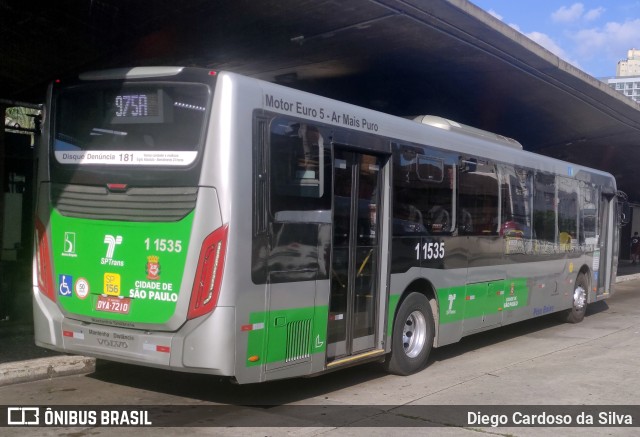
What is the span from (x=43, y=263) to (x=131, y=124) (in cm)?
184

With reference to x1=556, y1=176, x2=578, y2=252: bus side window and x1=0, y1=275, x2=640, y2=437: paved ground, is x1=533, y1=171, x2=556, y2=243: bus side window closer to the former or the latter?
x1=556, y1=176, x2=578, y2=252: bus side window

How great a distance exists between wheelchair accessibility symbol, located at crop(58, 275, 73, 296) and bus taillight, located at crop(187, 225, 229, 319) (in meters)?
1.54

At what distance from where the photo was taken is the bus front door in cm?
774

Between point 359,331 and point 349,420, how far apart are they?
55.8 inches

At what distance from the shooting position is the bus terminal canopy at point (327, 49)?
978cm

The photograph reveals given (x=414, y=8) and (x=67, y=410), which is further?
(x=414, y=8)

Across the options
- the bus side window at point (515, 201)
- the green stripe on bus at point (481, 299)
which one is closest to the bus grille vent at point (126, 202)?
the green stripe on bus at point (481, 299)

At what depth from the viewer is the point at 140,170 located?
22.5 ft

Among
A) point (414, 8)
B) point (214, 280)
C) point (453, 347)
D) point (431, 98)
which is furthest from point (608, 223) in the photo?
point (214, 280)

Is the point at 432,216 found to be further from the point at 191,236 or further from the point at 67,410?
the point at 67,410

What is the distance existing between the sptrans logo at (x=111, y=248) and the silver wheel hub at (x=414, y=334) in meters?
3.94

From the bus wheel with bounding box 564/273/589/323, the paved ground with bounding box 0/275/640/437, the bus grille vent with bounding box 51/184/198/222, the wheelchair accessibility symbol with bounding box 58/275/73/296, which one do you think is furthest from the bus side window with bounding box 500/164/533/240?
the wheelchair accessibility symbol with bounding box 58/275/73/296

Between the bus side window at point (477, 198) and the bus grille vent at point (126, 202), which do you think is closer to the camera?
the bus grille vent at point (126, 202)

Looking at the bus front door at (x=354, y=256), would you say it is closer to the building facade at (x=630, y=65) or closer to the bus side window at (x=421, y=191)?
the bus side window at (x=421, y=191)
